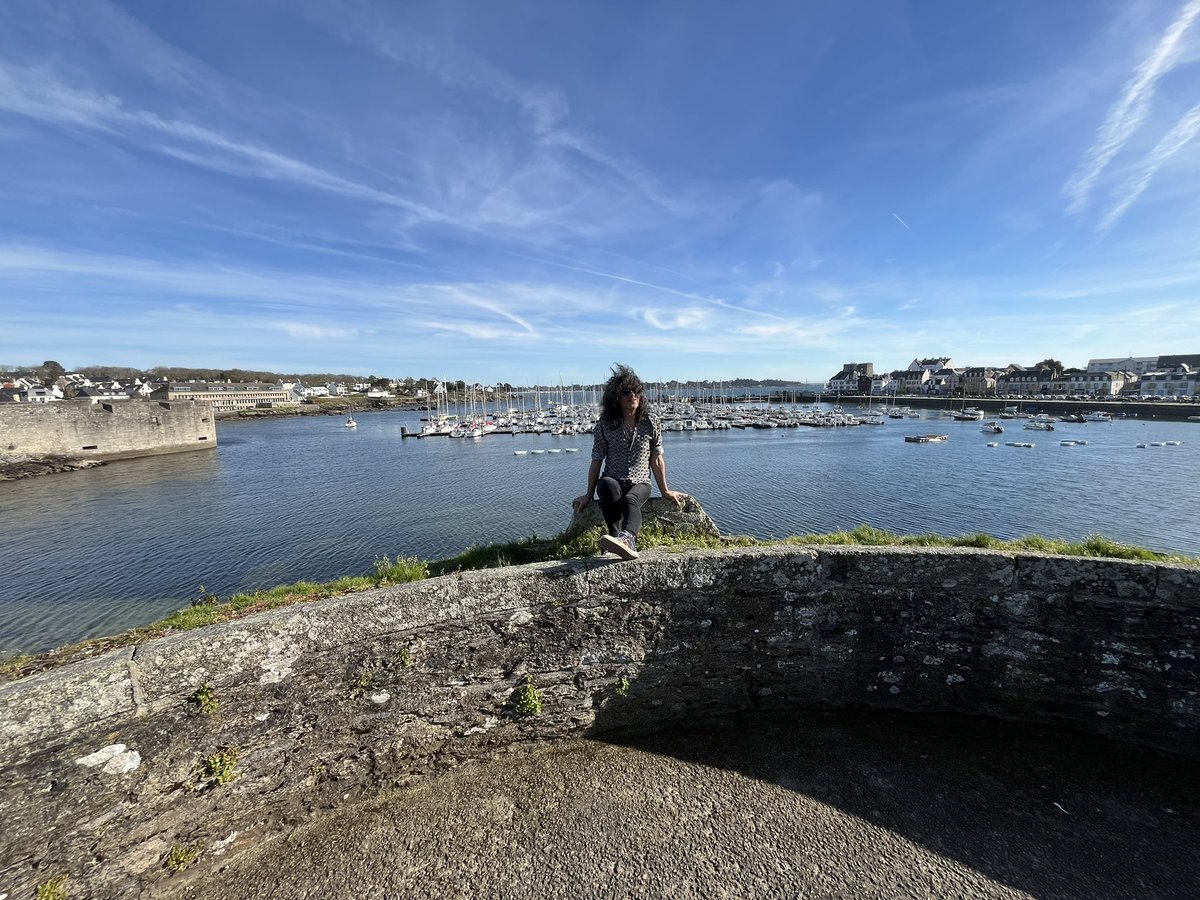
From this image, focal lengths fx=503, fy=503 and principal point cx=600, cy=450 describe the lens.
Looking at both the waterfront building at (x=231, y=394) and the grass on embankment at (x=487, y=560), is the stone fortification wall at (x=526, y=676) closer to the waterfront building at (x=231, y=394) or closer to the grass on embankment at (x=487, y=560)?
the grass on embankment at (x=487, y=560)

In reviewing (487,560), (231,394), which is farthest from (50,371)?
(487,560)

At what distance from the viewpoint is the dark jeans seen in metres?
4.59

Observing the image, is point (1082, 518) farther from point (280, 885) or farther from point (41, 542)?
point (41, 542)

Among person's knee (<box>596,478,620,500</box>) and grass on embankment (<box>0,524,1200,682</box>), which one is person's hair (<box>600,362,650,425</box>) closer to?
person's knee (<box>596,478,620,500</box>)

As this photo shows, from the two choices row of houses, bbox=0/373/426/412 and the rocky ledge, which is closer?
the rocky ledge

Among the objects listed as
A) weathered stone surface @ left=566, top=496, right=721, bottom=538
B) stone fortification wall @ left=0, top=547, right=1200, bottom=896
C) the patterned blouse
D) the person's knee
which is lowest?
stone fortification wall @ left=0, top=547, right=1200, bottom=896

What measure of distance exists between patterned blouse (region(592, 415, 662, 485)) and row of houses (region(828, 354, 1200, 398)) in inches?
6317

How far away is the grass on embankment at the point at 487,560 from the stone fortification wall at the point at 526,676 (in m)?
0.63

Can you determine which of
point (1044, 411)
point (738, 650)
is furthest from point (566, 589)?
point (1044, 411)

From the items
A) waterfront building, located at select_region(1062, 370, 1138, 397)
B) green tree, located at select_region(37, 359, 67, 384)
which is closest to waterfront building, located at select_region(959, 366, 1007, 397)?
waterfront building, located at select_region(1062, 370, 1138, 397)

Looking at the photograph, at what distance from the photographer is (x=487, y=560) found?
570cm

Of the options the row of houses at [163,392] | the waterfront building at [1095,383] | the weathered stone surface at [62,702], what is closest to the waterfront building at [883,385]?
the waterfront building at [1095,383]

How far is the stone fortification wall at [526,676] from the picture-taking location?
262 cm

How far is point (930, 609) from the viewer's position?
3961 millimetres
